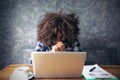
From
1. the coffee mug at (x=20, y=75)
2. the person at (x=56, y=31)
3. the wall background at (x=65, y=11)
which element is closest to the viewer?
the coffee mug at (x=20, y=75)

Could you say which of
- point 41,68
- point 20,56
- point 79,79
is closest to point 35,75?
point 41,68

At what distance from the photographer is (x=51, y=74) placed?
1521 millimetres

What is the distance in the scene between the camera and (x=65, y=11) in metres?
3.21

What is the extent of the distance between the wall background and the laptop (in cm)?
177

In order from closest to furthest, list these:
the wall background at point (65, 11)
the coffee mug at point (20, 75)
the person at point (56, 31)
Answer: the coffee mug at point (20, 75) < the person at point (56, 31) < the wall background at point (65, 11)

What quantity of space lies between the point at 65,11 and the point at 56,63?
187cm

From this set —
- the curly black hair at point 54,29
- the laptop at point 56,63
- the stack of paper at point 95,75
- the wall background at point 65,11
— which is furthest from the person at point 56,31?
the wall background at point 65,11

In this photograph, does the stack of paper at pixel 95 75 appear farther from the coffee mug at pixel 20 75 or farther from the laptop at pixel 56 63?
the coffee mug at pixel 20 75

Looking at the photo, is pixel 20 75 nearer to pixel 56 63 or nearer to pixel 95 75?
pixel 56 63

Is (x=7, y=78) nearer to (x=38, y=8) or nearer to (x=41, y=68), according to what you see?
(x=41, y=68)

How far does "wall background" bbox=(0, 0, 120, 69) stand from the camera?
10.5 feet

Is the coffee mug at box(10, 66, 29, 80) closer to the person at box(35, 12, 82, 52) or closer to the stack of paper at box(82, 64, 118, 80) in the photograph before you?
the stack of paper at box(82, 64, 118, 80)

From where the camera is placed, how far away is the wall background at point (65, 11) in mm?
3213

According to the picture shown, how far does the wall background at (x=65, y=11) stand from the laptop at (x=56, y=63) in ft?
5.79
